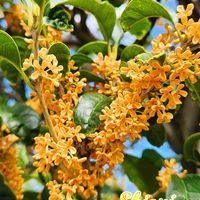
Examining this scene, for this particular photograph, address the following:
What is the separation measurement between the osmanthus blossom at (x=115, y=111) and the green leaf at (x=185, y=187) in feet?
0.51

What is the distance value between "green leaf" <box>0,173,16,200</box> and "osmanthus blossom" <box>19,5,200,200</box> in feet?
1.27

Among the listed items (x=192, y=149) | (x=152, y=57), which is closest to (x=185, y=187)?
(x=192, y=149)

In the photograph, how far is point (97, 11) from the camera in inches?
48.4

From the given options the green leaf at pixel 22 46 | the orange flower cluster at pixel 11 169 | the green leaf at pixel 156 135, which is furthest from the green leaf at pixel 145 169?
the green leaf at pixel 22 46

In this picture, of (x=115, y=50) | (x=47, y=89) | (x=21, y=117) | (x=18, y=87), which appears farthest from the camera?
(x=18, y=87)

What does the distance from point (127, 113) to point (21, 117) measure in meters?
0.56

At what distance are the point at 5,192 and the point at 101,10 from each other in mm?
601

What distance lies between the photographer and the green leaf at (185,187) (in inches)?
42.7

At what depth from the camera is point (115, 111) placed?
0.98m

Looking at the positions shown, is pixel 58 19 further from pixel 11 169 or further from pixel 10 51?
pixel 11 169

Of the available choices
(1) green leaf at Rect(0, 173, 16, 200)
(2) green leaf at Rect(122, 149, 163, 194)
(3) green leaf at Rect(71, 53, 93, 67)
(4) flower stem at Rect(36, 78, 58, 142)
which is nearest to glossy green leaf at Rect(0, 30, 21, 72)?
(4) flower stem at Rect(36, 78, 58, 142)

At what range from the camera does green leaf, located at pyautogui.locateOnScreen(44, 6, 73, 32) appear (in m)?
1.23

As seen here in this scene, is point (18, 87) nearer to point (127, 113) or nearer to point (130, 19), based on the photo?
point (130, 19)

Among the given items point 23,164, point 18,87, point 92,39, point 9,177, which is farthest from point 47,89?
point 18,87
